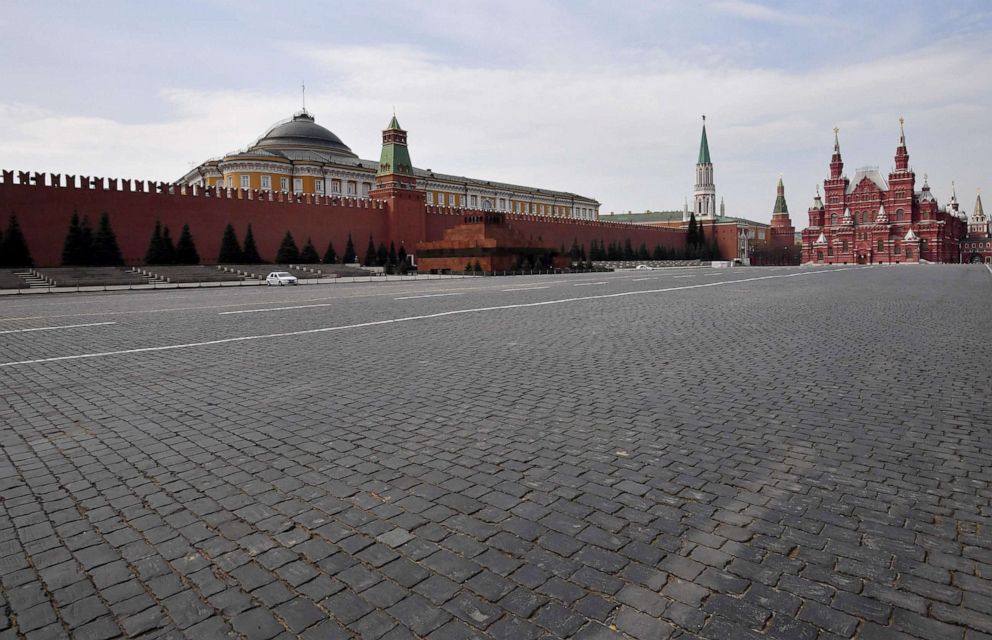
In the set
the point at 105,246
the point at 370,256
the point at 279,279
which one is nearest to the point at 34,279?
the point at 105,246

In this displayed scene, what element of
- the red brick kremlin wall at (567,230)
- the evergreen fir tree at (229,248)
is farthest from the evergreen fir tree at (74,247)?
the red brick kremlin wall at (567,230)

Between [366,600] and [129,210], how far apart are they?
34869 millimetres

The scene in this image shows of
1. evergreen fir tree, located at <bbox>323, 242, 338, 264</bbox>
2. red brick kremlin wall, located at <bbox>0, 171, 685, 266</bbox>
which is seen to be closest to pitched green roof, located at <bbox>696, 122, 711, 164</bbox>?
red brick kremlin wall, located at <bbox>0, 171, 685, 266</bbox>

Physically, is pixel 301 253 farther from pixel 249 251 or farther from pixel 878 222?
pixel 878 222

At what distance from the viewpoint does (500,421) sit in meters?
3.73

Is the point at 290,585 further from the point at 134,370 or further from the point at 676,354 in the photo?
the point at 676,354

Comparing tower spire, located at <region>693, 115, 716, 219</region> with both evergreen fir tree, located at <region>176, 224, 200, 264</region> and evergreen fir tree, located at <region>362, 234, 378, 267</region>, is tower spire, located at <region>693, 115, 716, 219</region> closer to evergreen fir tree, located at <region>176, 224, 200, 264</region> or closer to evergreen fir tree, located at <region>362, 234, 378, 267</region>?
evergreen fir tree, located at <region>362, 234, 378, 267</region>

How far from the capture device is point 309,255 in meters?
37.8

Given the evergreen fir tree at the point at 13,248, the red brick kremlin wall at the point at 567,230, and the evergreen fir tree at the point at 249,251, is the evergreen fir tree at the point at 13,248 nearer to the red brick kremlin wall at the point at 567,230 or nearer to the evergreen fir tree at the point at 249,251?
the evergreen fir tree at the point at 249,251

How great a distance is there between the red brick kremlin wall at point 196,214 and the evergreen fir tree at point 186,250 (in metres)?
0.93

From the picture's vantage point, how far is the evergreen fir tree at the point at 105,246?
A: 29.2 m

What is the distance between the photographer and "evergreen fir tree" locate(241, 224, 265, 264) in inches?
1377

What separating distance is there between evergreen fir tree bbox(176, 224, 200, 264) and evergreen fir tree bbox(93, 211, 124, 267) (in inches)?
109

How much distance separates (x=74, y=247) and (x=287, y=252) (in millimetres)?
10947
